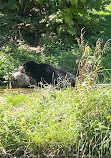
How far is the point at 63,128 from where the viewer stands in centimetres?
376

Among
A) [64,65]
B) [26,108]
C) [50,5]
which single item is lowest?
[26,108]

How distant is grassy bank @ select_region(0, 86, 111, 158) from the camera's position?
3.58 meters

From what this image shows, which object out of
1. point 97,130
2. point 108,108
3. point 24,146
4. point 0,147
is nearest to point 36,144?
point 24,146

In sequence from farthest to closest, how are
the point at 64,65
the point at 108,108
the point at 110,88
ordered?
the point at 64,65
the point at 110,88
the point at 108,108

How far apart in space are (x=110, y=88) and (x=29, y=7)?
10.7 m

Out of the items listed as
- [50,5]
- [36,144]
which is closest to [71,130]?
[36,144]

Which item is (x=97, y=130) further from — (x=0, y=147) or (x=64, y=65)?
(x=64, y=65)

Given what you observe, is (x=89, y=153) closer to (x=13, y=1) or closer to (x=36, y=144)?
(x=36, y=144)

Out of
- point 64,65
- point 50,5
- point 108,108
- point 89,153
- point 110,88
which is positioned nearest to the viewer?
point 89,153

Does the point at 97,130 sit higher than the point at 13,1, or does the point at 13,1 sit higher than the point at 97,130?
the point at 13,1

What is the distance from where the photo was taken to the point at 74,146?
145 inches

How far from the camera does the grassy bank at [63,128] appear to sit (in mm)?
3578

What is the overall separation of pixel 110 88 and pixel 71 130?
971 millimetres

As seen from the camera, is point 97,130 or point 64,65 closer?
point 97,130
